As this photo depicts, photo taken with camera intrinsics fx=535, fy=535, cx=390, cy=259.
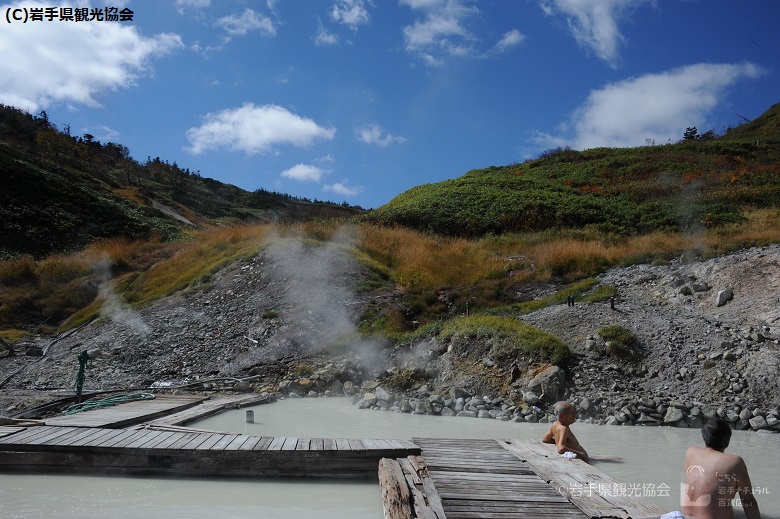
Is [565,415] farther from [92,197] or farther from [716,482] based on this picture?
[92,197]

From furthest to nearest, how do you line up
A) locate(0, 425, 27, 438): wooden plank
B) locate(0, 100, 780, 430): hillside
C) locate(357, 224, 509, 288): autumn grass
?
locate(357, 224, 509, 288): autumn grass
locate(0, 100, 780, 430): hillside
locate(0, 425, 27, 438): wooden plank

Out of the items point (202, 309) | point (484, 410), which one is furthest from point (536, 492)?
point (202, 309)

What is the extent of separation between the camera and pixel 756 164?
3825cm

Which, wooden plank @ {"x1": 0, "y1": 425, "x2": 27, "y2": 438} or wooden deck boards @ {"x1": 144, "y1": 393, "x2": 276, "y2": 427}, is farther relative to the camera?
wooden deck boards @ {"x1": 144, "y1": 393, "x2": 276, "y2": 427}

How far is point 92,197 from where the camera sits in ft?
134

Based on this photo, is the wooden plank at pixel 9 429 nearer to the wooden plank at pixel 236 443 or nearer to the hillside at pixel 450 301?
the wooden plank at pixel 236 443


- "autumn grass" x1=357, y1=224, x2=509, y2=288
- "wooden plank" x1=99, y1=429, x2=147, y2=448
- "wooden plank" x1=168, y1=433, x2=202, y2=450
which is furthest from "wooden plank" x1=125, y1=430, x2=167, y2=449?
"autumn grass" x1=357, y1=224, x2=509, y2=288

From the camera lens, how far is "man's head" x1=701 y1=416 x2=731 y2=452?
13.2 feet

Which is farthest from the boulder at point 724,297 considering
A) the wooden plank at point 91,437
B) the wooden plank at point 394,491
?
the wooden plank at point 91,437

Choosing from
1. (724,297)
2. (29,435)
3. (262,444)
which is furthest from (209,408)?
(724,297)

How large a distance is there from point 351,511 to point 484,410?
649 cm

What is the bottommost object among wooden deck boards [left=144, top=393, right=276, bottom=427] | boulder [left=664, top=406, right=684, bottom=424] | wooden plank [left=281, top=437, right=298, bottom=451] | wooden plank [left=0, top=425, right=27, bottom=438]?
boulder [left=664, top=406, right=684, bottom=424]

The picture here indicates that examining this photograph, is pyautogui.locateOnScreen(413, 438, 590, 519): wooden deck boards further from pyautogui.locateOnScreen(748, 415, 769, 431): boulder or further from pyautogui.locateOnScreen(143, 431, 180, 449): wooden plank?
pyautogui.locateOnScreen(748, 415, 769, 431): boulder

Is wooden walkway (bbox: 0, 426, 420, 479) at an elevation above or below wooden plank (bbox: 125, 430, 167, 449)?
below
